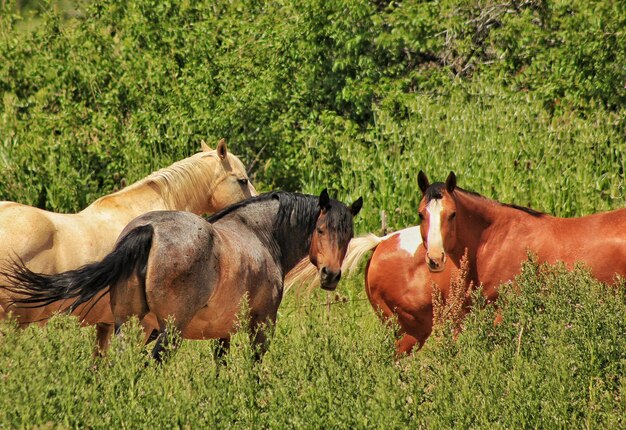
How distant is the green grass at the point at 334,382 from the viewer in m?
5.07

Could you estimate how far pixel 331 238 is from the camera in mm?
7000

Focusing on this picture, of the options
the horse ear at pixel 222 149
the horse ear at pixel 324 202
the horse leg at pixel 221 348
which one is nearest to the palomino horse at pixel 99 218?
the horse ear at pixel 222 149

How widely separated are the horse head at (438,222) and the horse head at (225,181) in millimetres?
1730

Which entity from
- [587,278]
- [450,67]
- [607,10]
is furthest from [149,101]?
[587,278]

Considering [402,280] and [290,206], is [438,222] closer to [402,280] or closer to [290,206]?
[402,280]

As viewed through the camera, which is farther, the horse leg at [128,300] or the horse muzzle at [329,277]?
the horse muzzle at [329,277]

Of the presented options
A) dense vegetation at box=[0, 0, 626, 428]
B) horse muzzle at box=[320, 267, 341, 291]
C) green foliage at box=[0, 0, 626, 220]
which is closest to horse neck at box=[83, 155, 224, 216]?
dense vegetation at box=[0, 0, 626, 428]

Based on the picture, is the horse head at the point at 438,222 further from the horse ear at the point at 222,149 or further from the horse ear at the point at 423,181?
the horse ear at the point at 222,149

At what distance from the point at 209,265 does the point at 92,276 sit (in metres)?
0.71

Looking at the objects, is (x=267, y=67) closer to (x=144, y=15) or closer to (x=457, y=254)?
(x=144, y=15)

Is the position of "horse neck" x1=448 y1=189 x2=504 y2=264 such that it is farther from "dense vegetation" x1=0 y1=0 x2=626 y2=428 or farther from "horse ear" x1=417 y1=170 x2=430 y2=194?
"dense vegetation" x1=0 y1=0 x2=626 y2=428

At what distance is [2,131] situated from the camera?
1259 cm

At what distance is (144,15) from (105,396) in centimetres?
873

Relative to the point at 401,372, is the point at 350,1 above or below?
above
